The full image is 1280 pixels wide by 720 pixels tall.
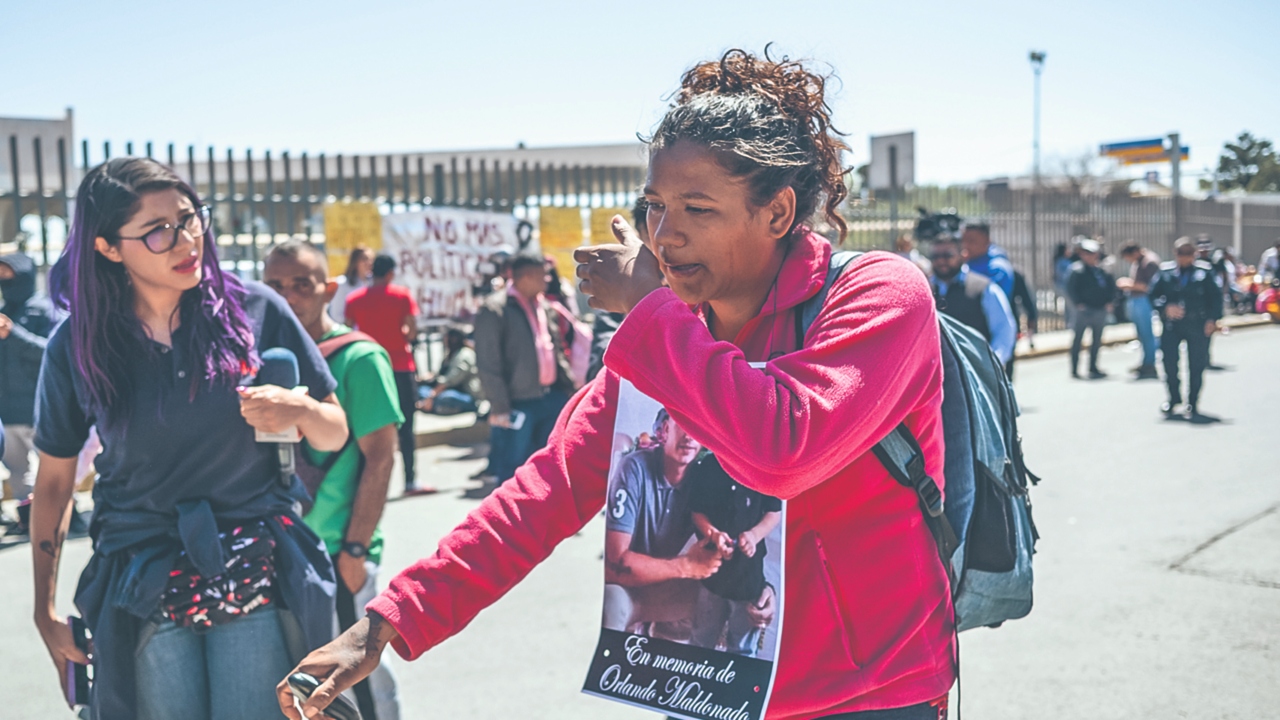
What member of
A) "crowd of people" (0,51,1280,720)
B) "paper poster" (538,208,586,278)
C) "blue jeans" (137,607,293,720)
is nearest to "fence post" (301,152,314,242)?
"paper poster" (538,208,586,278)

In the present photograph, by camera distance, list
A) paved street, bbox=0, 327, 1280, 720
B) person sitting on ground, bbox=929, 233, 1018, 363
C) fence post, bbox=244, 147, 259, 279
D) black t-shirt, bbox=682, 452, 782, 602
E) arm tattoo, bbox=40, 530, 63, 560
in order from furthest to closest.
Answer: fence post, bbox=244, 147, 259, 279 → person sitting on ground, bbox=929, 233, 1018, 363 → paved street, bbox=0, 327, 1280, 720 → arm tattoo, bbox=40, 530, 63, 560 → black t-shirt, bbox=682, 452, 782, 602

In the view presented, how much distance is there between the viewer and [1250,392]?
41.9 feet

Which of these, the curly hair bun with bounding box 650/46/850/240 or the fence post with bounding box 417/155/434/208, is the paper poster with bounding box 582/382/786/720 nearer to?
the curly hair bun with bounding box 650/46/850/240

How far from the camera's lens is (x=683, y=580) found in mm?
1757

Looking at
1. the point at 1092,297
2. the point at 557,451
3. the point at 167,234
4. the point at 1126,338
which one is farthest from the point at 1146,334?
the point at 557,451

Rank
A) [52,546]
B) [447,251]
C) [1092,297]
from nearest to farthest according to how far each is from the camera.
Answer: [52,546]
[447,251]
[1092,297]

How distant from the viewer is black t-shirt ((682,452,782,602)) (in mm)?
1699

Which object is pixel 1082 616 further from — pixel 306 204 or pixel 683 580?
pixel 306 204

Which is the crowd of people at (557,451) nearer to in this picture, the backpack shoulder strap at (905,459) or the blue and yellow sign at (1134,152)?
the backpack shoulder strap at (905,459)

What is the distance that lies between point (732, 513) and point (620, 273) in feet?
1.46

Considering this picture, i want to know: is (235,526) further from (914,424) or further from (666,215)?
(914,424)

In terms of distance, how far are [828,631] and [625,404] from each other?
0.50 m

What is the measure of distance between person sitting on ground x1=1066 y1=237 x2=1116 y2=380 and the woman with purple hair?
1403 cm

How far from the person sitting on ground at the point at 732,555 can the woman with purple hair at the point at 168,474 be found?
1.32 meters
